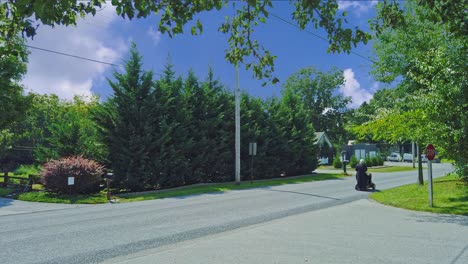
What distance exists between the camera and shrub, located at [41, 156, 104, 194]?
64.0ft

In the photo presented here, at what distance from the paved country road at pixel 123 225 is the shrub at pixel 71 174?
250 cm

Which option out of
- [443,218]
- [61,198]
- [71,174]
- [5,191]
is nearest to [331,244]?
[443,218]

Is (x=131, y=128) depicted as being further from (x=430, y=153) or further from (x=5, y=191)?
(x=430, y=153)

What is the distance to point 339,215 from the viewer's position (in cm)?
1217

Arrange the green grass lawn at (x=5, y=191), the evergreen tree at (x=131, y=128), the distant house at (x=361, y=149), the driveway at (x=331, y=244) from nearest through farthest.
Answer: the driveway at (x=331, y=244) < the green grass lawn at (x=5, y=191) < the evergreen tree at (x=131, y=128) < the distant house at (x=361, y=149)

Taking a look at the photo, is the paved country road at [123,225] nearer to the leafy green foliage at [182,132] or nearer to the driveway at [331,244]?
the driveway at [331,244]

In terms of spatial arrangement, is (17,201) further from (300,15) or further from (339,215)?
(300,15)

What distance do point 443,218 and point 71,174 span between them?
1608 centimetres

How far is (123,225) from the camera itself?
→ 36.0 feet

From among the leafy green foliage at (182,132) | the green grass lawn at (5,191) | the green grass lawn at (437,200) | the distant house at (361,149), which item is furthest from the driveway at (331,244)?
the distant house at (361,149)

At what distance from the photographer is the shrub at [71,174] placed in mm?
19500

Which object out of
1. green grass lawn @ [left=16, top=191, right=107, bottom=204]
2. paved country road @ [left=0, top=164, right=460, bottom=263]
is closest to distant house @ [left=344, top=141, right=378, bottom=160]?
paved country road @ [left=0, top=164, right=460, bottom=263]

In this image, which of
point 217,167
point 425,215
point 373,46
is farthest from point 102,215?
point 373,46

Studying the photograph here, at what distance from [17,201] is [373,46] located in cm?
2016
